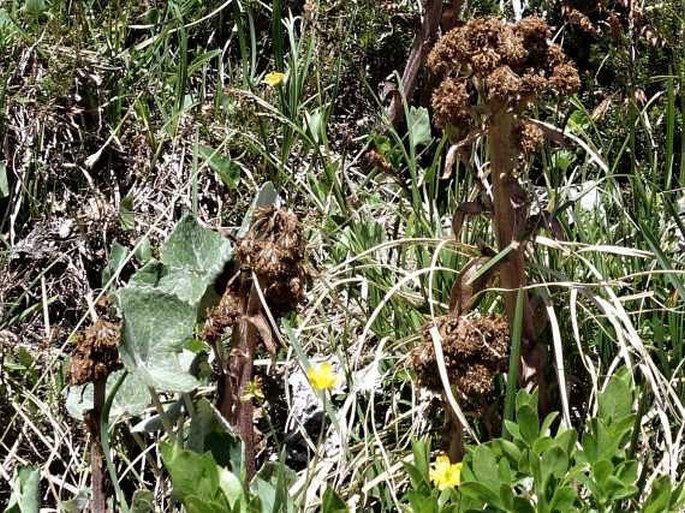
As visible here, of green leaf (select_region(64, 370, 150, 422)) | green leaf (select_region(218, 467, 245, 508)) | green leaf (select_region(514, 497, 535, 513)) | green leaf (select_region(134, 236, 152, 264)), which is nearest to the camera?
green leaf (select_region(514, 497, 535, 513))

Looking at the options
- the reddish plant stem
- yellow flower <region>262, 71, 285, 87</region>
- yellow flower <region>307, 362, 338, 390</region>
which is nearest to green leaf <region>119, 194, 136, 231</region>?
yellow flower <region>262, 71, 285, 87</region>

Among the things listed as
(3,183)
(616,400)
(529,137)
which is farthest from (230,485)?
(3,183)

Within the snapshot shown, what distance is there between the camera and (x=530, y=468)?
1727 mm

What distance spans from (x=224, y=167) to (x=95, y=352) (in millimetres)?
977

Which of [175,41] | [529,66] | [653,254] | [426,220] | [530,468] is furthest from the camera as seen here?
[175,41]

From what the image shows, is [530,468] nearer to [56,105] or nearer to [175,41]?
[56,105]

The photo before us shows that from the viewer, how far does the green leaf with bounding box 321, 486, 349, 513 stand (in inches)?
67.1

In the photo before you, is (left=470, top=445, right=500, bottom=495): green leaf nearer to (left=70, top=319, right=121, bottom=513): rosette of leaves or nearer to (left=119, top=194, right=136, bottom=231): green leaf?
(left=70, top=319, right=121, bottom=513): rosette of leaves

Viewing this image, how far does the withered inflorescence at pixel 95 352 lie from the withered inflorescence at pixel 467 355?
0.47 meters

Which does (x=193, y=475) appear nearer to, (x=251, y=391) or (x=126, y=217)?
(x=251, y=391)

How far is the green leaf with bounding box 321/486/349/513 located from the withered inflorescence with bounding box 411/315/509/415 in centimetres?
26

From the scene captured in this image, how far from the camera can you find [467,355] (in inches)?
72.8

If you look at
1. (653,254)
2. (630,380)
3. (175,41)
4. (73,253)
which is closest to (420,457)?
(630,380)

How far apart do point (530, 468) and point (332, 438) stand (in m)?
0.58
